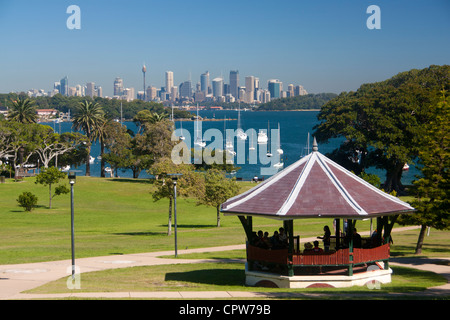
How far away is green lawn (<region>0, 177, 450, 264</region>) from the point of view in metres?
35.4

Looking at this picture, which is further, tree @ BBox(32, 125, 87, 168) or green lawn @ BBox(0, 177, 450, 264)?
tree @ BBox(32, 125, 87, 168)

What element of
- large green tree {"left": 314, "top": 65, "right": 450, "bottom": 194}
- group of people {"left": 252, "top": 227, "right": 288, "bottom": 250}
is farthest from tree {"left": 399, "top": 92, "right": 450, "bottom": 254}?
large green tree {"left": 314, "top": 65, "right": 450, "bottom": 194}

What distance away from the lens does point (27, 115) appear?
104m

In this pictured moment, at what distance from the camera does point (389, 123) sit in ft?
262

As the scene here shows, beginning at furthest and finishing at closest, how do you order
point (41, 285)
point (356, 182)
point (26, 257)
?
1. point (26, 257)
2. point (356, 182)
3. point (41, 285)

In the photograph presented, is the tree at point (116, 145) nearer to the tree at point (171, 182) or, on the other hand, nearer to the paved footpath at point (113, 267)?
the tree at point (171, 182)

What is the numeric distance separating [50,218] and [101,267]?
88.6 ft

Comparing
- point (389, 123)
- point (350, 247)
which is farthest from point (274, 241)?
point (389, 123)

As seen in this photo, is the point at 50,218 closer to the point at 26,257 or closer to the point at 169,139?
the point at 26,257

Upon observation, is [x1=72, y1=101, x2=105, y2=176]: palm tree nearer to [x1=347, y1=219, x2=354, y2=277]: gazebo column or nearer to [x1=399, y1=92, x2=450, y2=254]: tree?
[x1=399, y1=92, x2=450, y2=254]: tree

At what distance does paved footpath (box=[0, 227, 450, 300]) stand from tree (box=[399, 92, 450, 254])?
89.0 inches

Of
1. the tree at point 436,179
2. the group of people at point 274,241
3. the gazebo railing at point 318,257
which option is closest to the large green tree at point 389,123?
the tree at point 436,179

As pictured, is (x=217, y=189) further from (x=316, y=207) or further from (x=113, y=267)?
(x=316, y=207)
